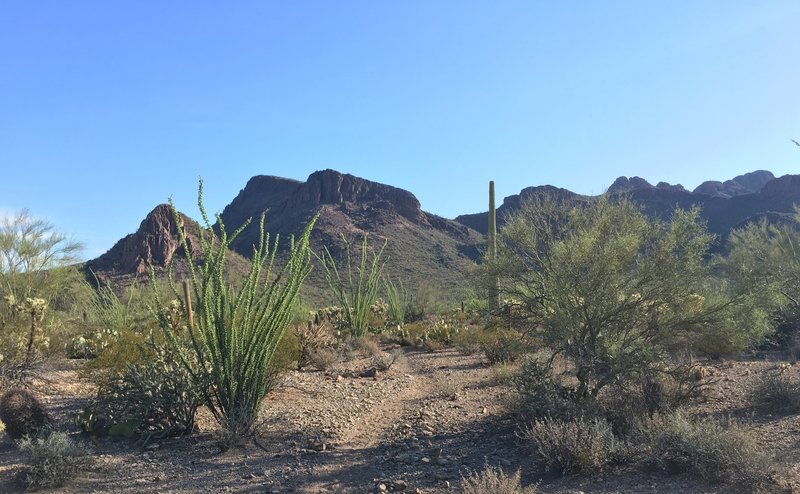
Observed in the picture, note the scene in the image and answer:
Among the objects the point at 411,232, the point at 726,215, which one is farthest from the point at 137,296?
the point at 726,215

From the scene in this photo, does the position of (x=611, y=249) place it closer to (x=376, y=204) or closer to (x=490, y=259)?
(x=490, y=259)

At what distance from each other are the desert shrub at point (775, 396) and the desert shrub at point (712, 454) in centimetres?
228

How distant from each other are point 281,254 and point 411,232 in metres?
14.5

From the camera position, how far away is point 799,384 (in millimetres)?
7793

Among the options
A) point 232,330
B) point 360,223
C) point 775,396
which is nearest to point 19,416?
point 232,330

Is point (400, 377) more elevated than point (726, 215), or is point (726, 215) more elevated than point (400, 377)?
point (726, 215)

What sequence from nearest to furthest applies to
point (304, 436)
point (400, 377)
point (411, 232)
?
point (304, 436)
point (400, 377)
point (411, 232)

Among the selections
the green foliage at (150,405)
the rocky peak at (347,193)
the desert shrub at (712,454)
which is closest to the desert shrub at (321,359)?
the green foliage at (150,405)

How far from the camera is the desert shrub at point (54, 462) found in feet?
17.1

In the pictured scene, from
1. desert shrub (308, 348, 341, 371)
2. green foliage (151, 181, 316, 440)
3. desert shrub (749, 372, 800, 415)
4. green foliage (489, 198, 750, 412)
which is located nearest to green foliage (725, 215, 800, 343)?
green foliage (489, 198, 750, 412)

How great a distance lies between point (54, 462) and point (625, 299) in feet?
21.5

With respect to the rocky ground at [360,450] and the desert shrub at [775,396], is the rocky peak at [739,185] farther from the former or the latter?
the rocky ground at [360,450]

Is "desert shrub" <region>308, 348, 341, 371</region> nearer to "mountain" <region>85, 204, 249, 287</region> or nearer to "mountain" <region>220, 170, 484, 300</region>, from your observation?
"mountain" <region>220, 170, 484, 300</region>

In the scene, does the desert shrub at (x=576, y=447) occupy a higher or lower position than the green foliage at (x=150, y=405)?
lower
